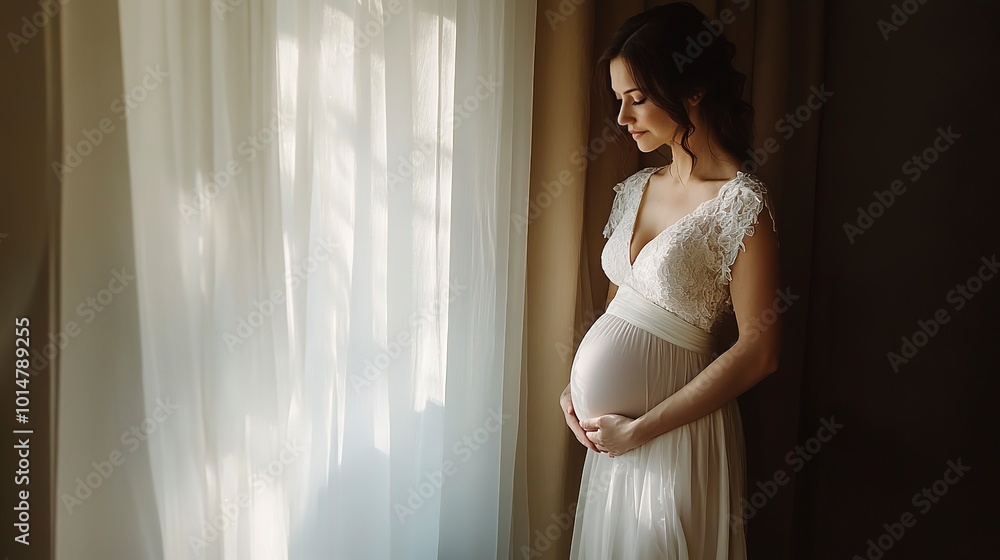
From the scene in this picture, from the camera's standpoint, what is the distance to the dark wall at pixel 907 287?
1734 millimetres

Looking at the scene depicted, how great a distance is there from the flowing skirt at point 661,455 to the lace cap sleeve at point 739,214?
7.0 inches

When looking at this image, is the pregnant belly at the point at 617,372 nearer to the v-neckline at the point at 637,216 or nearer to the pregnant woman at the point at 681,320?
the pregnant woman at the point at 681,320

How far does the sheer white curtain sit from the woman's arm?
42 centimetres

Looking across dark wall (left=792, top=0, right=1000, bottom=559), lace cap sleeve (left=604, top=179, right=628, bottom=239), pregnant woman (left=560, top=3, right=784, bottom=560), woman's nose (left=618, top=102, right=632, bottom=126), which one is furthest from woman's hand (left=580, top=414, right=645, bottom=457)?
dark wall (left=792, top=0, right=1000, bottom=559)

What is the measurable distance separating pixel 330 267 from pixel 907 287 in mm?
1479

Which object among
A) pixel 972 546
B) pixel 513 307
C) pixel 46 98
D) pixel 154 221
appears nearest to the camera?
pixel 46 98

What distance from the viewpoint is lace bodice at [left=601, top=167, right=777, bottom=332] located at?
124 cm

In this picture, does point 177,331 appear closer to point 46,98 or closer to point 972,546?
point 46,98

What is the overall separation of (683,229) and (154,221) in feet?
2.90

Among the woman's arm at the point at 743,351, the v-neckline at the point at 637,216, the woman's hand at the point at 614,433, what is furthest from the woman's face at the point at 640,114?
the woman's hand at the point at 614,433

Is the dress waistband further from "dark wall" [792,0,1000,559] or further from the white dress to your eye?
"dark wall" [792,0,1000,559]

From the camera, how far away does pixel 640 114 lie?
4.42 feet

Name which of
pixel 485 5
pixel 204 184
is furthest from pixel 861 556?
pixel 204 184

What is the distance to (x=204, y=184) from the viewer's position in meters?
1.08
